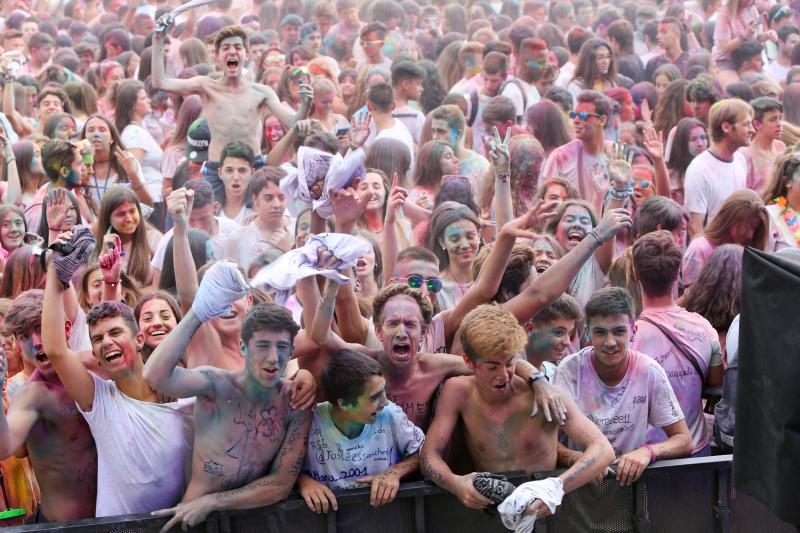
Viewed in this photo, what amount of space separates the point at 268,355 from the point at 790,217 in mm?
4194

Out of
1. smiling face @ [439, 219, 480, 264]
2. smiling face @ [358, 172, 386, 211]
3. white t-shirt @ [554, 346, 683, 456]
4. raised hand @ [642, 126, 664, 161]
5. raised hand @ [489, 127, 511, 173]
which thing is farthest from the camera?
raised hand @ [642, 126, 664, 161]

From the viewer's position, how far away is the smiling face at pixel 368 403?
448 cm

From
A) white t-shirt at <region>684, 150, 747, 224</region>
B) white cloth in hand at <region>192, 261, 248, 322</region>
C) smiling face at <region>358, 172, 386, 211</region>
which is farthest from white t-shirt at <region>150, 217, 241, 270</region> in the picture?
white t-shirt at <region>684, 150, 747, 224</region>

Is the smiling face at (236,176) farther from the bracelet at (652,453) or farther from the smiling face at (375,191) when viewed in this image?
the bracelet at (652,453)

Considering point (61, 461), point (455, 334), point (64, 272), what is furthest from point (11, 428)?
point (455, 334)

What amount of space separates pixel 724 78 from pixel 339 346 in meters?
8.49

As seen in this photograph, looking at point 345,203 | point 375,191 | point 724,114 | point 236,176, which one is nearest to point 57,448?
point 345,203

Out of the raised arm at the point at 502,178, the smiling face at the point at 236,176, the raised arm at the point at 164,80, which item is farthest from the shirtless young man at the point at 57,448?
the raised arm at the point at 164,80

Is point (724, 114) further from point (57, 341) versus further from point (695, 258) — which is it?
point (57, 341)

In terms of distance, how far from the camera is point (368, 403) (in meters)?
4.48

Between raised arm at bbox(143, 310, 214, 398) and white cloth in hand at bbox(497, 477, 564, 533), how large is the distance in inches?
48.9

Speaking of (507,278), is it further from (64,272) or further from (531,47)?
(531,47)

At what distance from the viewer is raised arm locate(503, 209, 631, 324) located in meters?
4.97

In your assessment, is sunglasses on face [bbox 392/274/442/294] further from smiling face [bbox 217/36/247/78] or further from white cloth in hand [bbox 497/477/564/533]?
smiling face [bbox 217/36/247/78]
